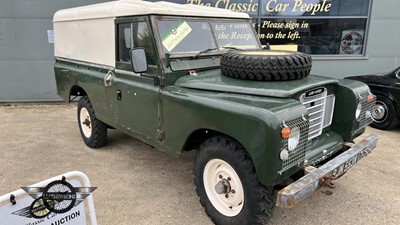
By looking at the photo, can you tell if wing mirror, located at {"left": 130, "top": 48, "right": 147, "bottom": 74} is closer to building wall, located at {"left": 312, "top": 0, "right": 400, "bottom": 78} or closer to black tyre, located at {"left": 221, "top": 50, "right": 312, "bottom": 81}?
black tyre, located at {"left": 221, "top": 50, "right": 312, "bottom": 81}

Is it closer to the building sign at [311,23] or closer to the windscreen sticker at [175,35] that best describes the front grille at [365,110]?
the windscreen sticker at [175,35]

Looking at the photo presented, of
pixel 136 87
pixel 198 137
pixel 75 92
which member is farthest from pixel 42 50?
pixel 198 137

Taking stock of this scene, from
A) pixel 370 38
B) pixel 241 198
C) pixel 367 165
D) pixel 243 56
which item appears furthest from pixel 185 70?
pixel 370 38

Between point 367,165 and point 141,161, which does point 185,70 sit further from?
point 367,165

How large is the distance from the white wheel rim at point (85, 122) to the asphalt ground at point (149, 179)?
25cm

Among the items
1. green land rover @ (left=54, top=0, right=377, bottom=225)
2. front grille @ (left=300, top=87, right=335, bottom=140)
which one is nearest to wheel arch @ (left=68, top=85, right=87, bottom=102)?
green land rover @ (left=54, top=0, right=377, bottom=225)

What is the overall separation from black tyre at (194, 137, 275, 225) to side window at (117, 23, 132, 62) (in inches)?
65.0

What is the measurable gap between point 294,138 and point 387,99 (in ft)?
15.0

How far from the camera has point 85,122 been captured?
5.31 metres

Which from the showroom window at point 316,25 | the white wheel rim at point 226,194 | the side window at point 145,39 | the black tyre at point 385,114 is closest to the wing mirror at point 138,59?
the side window at point 145,39

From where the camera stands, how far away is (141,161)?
470 cm

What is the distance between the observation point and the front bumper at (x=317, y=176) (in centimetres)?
248

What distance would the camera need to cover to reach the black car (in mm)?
6043

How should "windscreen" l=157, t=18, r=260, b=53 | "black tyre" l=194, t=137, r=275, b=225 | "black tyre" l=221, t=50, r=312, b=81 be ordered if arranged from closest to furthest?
1. "black tyre" l=194, t=137, r=275, b=225
2. "black tyre" l=221, t=50, r=312, b=81
3. "windscreen" l=157, t=18, r=260, b=53
